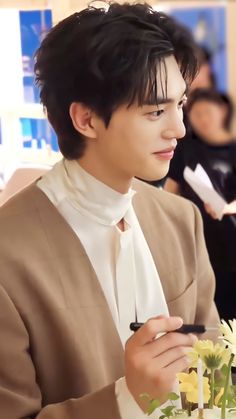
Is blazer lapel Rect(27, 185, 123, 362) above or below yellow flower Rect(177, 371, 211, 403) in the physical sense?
below

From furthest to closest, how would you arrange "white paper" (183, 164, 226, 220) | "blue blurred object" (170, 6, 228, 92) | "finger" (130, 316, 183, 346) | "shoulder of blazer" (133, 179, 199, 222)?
"white paper" (183, 164, 226, 220) → "shoulder of blazer" (133, 179, 199, 222) → "finger" (130, 316, 183, 346) → "blue blurred object" (170, 6, 228, 92)

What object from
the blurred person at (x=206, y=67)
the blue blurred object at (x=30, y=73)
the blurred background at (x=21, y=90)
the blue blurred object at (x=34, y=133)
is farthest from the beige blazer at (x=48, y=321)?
the blue blurred object at (x=34, y=133)

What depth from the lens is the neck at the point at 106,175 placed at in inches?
31.4

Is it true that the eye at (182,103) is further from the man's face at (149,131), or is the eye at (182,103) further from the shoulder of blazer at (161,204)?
the shoulder of blazer at (161,204)

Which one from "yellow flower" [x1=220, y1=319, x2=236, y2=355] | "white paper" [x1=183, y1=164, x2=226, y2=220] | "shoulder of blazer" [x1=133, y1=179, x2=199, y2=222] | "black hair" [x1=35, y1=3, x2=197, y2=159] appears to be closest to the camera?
"yellow flower" [x1=220, y1=319, x2=236, y2=355]

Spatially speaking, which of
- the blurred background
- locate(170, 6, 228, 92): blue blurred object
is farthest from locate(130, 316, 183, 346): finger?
the blurred background

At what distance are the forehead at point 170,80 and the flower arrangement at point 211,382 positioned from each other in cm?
35

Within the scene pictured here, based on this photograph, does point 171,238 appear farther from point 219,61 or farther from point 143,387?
point 219,61

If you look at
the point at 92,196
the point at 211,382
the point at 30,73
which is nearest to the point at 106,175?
the point at 92,196

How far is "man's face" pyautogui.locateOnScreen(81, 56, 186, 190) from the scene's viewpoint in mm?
735

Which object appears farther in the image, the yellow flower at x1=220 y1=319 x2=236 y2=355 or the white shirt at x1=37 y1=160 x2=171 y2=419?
the white shirt at x1=37 y1=160 x2=171 y2=419

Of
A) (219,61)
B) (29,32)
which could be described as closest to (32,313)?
(219,61)

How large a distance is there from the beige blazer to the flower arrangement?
227mm

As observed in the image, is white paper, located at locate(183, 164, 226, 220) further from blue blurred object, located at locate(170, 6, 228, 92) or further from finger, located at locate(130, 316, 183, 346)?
blue blurred object, located at locate(170, 6, 228, 92)
